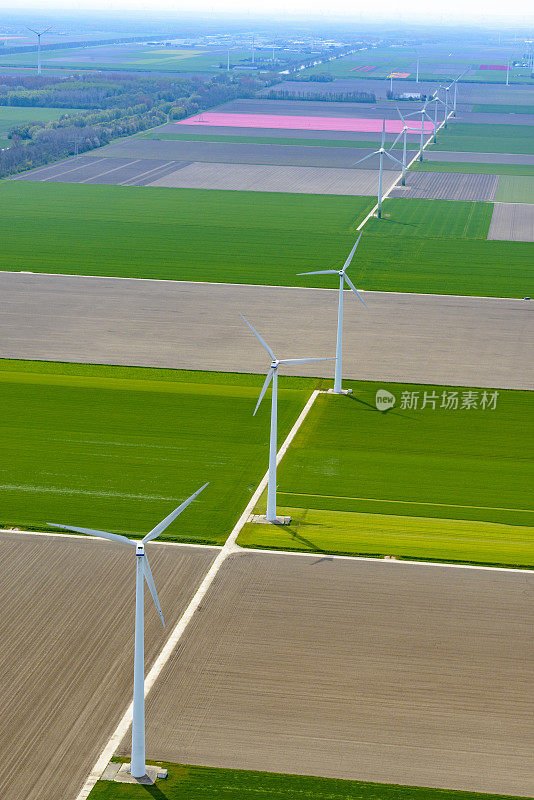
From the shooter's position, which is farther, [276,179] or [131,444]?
[276,179]

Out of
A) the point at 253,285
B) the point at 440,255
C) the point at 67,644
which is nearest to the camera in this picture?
the point at 67,644

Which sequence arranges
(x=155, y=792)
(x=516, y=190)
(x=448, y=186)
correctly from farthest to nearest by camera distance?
(x=448, y=186) < (x=516, y=190) < (x=155, y=792)

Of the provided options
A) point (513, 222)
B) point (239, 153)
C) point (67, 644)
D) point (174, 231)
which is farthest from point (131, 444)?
point (239, 153)

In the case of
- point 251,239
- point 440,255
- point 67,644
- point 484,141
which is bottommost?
point 67,644

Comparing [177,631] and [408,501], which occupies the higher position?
[408,501]

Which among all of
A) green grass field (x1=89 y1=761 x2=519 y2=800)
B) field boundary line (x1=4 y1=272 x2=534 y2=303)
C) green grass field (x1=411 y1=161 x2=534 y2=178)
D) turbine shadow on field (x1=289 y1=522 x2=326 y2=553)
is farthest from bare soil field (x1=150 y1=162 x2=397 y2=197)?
green grass field (x1=89 y1=761 x2=519 y2=800)

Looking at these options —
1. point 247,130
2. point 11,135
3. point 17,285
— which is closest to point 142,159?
point 11,135

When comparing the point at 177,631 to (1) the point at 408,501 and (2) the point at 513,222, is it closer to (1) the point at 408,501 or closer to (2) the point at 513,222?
(1) the point at 408,501
